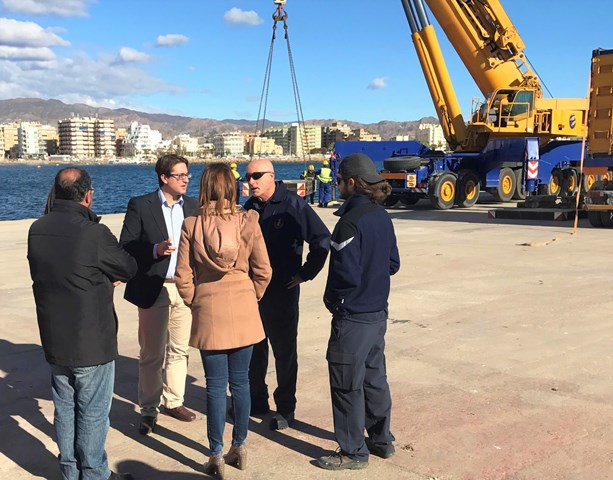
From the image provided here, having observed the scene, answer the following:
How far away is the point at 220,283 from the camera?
3715 millimetres

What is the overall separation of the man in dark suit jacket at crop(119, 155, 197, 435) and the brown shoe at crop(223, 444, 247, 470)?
82 cm

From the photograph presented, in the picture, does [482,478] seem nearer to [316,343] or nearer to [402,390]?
[402,390]

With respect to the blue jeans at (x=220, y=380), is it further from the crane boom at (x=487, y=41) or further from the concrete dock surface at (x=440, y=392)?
the crane boom at (x=487, y=41)

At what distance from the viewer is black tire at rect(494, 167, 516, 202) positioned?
22391 mm

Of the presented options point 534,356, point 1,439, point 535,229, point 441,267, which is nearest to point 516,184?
point 535,229

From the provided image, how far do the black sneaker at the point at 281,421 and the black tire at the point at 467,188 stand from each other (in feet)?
59.2

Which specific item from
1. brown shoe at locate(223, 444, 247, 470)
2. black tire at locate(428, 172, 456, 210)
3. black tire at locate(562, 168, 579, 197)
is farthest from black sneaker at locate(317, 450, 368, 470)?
black tire at locate(562, 168, 579, 197)

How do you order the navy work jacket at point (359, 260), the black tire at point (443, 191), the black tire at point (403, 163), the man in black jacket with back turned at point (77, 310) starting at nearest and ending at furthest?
the man in black jacket with back turned at point (77, 310) < the navy work jacket at point (359, 260) < the black tire at point (443, 191) < the black tire at point (403, 163)

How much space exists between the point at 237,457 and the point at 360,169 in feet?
6.17

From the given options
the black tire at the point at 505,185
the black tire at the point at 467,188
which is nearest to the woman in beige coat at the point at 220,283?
the black tire at the point at 467,188

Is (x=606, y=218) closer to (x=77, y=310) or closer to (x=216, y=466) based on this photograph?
(x=216, y=466)

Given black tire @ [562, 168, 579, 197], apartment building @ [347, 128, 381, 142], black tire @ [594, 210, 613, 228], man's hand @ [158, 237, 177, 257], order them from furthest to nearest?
apartment building @ [347, 128, 381, 142] → black tire @ [562, 168, 579, 197] → black tire @ [594, 210, 613, 228] → man's hand @ [158, 237, 177, 257]

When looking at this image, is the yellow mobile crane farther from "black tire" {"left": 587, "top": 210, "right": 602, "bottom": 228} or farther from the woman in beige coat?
the woman in beige coat

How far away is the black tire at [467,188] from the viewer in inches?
853
